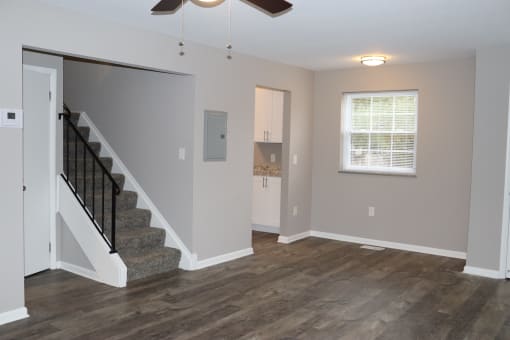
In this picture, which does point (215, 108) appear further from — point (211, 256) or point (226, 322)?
point (226, 322)

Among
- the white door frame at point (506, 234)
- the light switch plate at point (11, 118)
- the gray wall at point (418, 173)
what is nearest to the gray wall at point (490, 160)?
the white door frame at point (506, 234)

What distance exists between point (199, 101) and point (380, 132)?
8.77 feet

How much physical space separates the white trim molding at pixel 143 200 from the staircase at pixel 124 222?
0.17 ft

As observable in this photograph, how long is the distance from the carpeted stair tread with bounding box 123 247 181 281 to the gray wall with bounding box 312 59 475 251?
2.59 meters

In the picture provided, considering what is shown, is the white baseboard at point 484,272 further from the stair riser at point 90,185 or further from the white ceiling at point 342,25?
the stair riser at point 90,185

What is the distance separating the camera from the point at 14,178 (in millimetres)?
3549

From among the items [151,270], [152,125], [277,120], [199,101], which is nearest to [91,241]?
[151,270]

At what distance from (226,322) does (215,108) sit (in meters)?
2.43

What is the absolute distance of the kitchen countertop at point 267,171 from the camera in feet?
23.3

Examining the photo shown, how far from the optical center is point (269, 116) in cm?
701

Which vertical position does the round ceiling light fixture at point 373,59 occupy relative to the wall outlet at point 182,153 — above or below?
above

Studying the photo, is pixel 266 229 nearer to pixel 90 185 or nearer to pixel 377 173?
pixel 377 173

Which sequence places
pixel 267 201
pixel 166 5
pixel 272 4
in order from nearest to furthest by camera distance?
1. pixel 272 4
2. pixel 166 5
3. pixel 267 201

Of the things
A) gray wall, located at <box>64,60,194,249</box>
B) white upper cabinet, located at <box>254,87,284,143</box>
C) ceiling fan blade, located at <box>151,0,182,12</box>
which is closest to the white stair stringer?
gray wall, located at <box>64,60,194,249</box>
